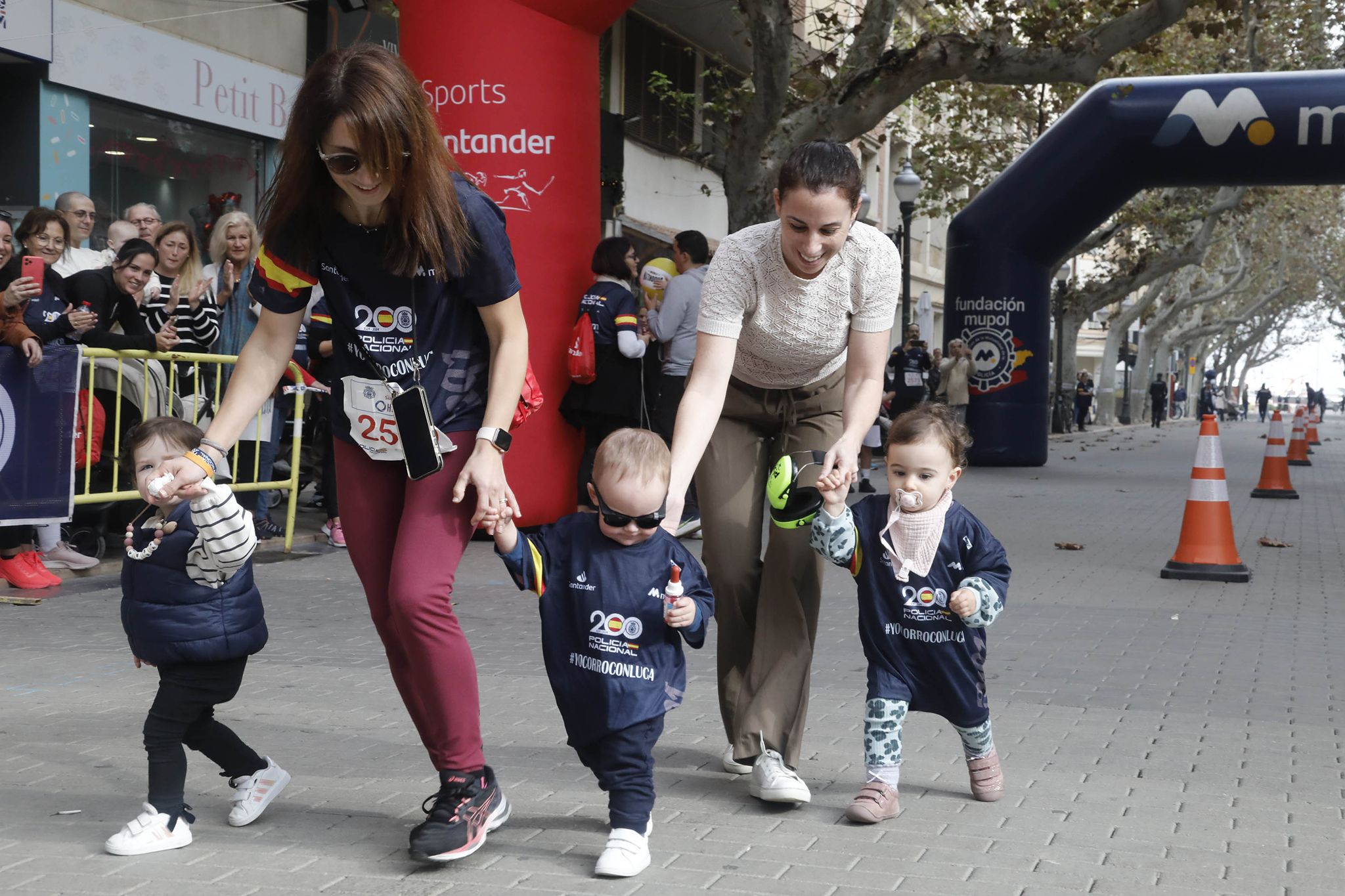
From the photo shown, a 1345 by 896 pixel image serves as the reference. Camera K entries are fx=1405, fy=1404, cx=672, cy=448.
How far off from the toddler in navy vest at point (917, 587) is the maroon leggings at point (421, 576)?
1004mm

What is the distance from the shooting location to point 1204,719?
5133 mm

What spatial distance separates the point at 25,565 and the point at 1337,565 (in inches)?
329

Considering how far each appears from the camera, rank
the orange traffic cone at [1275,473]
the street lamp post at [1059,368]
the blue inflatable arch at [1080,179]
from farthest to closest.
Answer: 1. the street lamp post at [1059,368]
2. the orange traffic cone at [1275,473]
3. the blue inflatable arch at [1080,179]

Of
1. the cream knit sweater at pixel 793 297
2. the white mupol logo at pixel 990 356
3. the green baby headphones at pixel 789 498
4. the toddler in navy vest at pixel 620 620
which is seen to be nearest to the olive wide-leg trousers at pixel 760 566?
the cream knit sweater at pixel 793 297

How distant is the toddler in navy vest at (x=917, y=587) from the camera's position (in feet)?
12.6

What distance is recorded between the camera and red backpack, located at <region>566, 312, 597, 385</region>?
9.27 meters

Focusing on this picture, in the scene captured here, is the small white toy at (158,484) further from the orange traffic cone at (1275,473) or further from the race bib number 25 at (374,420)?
the orange traffic cone at (1275,473)

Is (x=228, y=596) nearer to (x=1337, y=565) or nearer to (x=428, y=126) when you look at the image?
(x=428, y=126)

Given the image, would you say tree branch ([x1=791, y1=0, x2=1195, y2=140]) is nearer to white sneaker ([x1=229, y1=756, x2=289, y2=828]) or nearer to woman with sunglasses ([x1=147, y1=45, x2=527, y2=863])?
woman with sunglasses ([x1=147, y1=45, x2=527, y2=863])

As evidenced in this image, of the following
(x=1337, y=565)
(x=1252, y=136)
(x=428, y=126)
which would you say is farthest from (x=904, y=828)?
(x=1252, y=136)

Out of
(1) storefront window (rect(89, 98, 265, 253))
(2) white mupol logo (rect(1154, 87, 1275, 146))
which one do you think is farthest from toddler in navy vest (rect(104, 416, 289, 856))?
(2) white mupol logo (rect(1154, 87, 1275, 146))

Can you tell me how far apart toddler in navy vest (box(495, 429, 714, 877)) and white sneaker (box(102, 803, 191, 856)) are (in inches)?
40.2

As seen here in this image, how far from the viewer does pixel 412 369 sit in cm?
340

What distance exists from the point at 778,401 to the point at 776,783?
3.59ft
